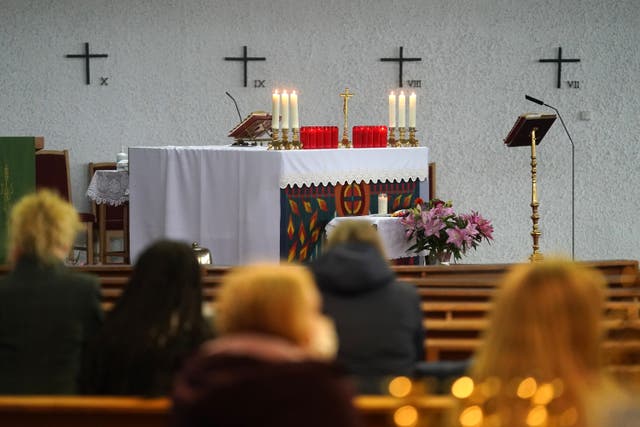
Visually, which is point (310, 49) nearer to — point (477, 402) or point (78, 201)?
point (78, 201)

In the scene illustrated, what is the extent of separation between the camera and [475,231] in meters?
8.39

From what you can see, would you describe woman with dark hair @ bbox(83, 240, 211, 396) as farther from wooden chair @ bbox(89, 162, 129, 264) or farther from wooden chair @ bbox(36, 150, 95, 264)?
wooden chair @ bbox(36, 150, 95, 264)

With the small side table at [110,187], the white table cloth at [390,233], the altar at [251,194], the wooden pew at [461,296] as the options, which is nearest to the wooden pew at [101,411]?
the wooden pew at [461,296]

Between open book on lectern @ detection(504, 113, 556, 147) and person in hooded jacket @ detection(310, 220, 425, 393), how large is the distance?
5.13 meters

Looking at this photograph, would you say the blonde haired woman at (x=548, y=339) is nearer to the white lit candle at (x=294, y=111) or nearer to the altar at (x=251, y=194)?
the altar at (x=251, y=194)

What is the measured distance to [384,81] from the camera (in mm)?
12117

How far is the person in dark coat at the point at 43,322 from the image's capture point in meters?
3.71

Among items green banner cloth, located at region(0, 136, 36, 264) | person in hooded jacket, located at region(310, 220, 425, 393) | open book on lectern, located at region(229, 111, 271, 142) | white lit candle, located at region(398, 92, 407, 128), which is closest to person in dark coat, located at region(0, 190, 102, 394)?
person in hooded jacket, located at region(310, 220, 425, 393)

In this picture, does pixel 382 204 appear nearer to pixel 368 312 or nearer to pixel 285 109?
pixel 285 109

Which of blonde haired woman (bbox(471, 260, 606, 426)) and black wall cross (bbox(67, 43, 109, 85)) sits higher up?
black wall cross (bbox(67, 43, 109, 85))

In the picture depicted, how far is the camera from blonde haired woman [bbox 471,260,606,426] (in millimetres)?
2609

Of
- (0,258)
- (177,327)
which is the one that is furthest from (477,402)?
(0,258)

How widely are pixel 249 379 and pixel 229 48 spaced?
387 inches

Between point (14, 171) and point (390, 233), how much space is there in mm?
2589
